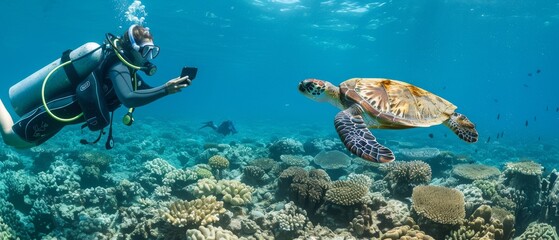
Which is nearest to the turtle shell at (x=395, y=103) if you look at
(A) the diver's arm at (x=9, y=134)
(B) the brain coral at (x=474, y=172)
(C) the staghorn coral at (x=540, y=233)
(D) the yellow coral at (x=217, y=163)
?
(C) the staghorn coral at (x=540, y=233)

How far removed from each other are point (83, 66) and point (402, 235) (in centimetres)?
537

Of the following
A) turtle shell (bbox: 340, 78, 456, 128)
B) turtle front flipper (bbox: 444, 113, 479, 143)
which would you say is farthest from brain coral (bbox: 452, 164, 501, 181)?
turtle shell (bbox: 340, 78, 456, 128)

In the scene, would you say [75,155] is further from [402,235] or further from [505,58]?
[505,58]

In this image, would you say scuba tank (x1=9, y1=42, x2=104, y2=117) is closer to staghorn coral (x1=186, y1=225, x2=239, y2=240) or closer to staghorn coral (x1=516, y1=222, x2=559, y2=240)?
staghorn coral (x1=186, y1=225, x2=239, y2=240)

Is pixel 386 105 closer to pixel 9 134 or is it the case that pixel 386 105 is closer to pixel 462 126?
pixel 462 126

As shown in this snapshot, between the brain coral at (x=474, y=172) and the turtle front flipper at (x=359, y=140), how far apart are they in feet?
17.7

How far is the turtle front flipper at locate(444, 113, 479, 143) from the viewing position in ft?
15.3

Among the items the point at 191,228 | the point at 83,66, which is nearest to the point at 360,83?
the point at 191,228

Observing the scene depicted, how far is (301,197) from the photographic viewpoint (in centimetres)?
561

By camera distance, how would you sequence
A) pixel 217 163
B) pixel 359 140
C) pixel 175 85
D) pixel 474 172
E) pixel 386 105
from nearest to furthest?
1. pixel 359 140
2. pixel 175 85
3. pixel 386 105
4. pixel 217 163
5. pixel 474 172

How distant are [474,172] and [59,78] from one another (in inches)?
367

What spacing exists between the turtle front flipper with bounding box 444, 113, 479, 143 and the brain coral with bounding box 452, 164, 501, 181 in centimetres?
397

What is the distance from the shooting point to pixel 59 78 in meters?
5.08

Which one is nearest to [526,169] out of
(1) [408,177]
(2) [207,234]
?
(1) [408,177]
